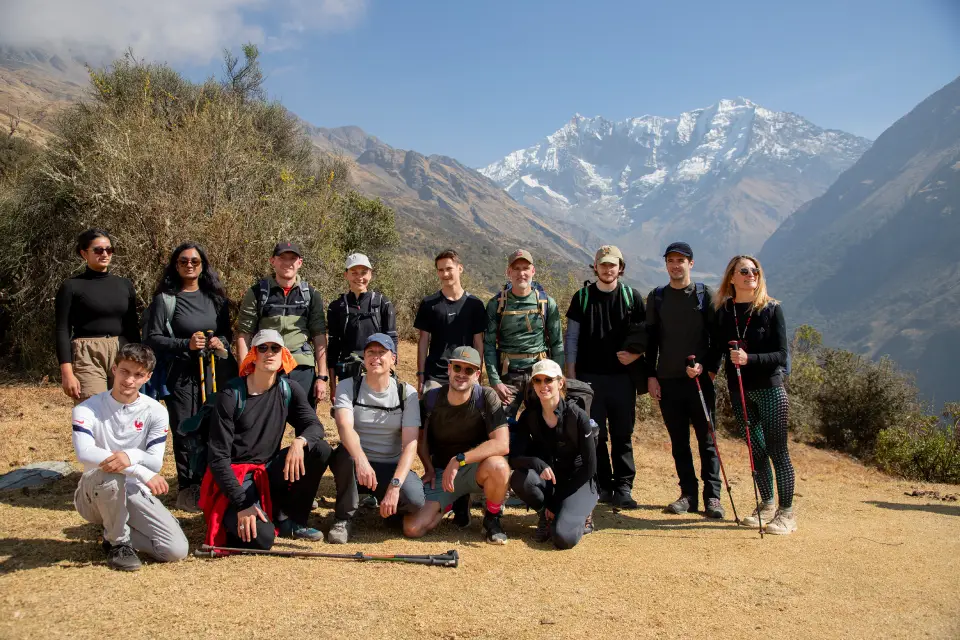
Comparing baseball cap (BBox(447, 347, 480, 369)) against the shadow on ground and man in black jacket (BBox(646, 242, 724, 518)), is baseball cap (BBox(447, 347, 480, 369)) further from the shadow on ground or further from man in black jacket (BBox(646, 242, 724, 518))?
the shadow on ground

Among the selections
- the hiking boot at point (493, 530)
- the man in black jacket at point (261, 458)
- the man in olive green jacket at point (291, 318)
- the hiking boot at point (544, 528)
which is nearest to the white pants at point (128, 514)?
the man in black jacket at point (261, 458)

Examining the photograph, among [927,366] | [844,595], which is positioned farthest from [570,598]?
[927,366]

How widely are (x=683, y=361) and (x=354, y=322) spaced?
3.32 m

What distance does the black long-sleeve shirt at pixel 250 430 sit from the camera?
4633 millimetres

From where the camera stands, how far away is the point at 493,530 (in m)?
5.34

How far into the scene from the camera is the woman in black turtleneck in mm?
5445

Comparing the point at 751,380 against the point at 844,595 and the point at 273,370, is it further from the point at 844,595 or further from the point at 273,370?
the point at 273,370

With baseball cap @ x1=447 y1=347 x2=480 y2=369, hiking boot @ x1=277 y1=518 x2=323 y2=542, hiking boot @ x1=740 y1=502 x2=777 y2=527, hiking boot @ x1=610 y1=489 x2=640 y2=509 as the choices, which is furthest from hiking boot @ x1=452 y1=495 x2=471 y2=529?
hiking boot @ x1=740 y1=502 x2=777 y2=527

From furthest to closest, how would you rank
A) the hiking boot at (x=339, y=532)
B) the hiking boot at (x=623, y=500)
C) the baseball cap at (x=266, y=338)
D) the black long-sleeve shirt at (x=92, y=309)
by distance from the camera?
the hiking boot at (x=623, y=500)
the black long-sleeve shirt at (x=92, y=309)
the hiking boot at (x=339, y=532)
the baseball cap at (x=266, y=338)

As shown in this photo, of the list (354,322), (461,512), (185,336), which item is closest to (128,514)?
(185,336)

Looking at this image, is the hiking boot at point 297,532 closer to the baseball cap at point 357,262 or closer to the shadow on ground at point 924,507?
the baseball cap at point 357,262

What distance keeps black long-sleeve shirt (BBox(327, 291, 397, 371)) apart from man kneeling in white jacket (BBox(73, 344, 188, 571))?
1.89m

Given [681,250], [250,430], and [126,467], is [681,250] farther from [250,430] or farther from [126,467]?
[126,467]

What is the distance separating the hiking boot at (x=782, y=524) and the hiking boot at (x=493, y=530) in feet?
8.25
